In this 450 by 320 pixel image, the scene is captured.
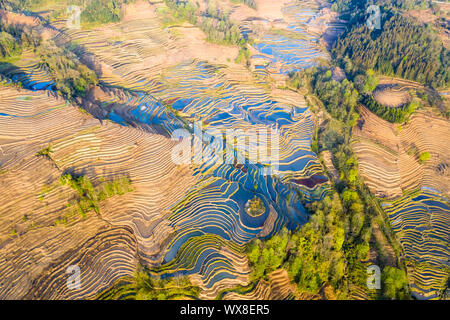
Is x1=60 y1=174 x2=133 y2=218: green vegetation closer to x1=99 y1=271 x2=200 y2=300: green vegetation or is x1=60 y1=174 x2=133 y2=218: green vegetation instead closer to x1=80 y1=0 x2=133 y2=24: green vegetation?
x1=99 y1=271 x2=200 y2=300: green vegetation

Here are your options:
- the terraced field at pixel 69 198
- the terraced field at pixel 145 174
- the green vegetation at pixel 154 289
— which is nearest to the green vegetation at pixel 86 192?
the terraced field at pixel 69 198

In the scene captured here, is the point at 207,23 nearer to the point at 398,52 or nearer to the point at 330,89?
the point at 330,89

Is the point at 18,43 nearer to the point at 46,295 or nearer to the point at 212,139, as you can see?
the point at 212,139

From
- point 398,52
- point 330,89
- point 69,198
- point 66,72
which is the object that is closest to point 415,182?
point 330,89

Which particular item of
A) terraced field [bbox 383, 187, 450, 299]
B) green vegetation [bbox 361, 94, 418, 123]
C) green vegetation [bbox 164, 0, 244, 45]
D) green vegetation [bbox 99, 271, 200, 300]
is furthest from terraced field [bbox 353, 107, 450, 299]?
green vegetation [bbox 164, 0, 244, 45]

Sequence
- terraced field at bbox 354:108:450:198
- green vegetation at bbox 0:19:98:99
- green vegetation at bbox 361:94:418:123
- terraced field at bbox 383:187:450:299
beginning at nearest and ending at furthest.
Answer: terraced field at bbox 383:187:450:299
green vegetation at bbox 0:19:98:99
terraced field at bbox 354:108:450:198
green vegetation at bbox 361:94:418:123
